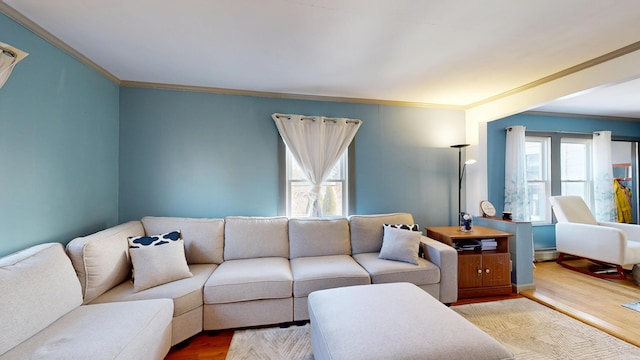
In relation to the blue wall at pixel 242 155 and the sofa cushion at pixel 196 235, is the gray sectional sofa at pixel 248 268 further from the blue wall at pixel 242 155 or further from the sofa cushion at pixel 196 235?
the blue wall at pixel 242 155

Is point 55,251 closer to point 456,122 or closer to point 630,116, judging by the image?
point 456,122

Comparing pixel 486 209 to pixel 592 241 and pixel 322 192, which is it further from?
pixel 322 192

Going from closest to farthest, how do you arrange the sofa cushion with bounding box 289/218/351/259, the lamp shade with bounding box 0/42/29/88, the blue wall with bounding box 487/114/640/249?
the lamp shade with bounding box 0/42/29/88 → the sofa cushion with bounding box 289/218/351/259 → the blue wall with bounding box 487/114/640/249

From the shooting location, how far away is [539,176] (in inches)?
152

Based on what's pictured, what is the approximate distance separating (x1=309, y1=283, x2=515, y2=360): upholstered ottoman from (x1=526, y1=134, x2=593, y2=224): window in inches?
144

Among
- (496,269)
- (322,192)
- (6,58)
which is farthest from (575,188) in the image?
(6,58)

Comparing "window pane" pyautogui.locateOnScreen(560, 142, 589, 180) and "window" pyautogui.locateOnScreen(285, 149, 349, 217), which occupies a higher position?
"window pane" pyautogui.locateOnScreen(560, 142, 589, 180)

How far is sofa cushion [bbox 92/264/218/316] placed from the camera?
172cm

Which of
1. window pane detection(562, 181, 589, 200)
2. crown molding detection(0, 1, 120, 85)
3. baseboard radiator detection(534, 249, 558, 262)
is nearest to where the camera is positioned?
crown molding detection(0, 1, 120, 85)

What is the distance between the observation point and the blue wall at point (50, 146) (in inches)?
61.0

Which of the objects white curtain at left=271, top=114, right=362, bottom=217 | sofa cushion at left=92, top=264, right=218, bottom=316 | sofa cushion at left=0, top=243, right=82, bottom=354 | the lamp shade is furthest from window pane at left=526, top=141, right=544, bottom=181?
the lamp shade

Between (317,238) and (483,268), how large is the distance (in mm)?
1916

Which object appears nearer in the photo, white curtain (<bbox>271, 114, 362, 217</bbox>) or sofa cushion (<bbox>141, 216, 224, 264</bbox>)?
sofa cushion (<bbox>141, 216, 224, 264</bbox>)

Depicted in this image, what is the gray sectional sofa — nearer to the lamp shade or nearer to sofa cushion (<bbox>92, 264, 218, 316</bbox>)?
sofa cushion (<bbox>92, 264, 218, 316</bbox>)
